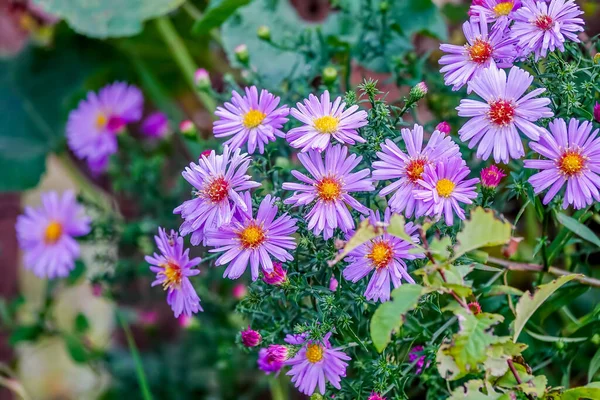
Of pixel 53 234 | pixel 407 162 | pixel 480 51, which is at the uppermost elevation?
pixel 480 51

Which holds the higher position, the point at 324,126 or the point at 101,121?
the point at 324,126

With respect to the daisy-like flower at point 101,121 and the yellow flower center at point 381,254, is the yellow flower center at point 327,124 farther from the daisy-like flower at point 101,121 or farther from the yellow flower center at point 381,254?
the daisy-like flower at point 101,121

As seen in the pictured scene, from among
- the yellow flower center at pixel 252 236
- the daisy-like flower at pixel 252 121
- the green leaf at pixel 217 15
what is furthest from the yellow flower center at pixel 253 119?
the green leaf at pixel 217 15

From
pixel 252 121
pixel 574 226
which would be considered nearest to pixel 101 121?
pixel 252 121

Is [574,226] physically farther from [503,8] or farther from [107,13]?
[107,13]

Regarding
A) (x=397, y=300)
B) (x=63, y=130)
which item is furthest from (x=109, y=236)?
(x=397, y=300)

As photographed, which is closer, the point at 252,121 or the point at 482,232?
the point at 482,232

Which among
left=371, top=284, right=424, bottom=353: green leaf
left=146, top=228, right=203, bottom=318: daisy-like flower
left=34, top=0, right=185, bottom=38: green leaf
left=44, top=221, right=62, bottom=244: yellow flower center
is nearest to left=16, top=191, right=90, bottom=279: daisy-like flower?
left=44, top=221, right=62, bottom=244: yellow flower center
